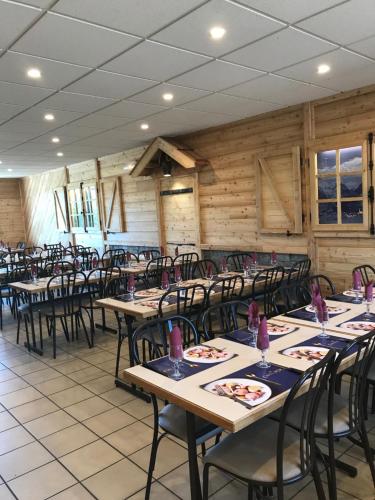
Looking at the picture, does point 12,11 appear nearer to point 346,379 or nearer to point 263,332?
point 263,332

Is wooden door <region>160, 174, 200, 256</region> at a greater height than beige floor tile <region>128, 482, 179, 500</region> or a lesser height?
greater

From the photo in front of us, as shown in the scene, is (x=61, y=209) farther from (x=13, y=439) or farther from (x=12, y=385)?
(x=13, y=439)

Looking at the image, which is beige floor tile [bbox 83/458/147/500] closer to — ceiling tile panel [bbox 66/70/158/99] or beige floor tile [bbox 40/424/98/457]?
beige floor tile [bbox 40/424/98/457]

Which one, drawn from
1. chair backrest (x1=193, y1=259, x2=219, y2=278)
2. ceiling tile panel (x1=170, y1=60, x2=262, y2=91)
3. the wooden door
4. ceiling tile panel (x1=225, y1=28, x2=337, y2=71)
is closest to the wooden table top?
ceiling tile panel (x1=225, y1=28, x2=337, y2=71)

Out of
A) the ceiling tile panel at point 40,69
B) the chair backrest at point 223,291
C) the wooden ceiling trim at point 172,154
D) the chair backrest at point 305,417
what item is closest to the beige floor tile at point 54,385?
the chair backrest at point 223,291

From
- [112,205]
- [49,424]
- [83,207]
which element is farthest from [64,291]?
[83,207]

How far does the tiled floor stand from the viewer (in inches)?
88.3

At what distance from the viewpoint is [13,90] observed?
3998mm

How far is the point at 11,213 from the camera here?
1250 centimetres

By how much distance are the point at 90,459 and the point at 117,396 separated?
833mm

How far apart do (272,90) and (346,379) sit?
310 cm

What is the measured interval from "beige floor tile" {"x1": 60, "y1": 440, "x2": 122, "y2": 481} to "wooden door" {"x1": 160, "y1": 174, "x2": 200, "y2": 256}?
15.0 ft

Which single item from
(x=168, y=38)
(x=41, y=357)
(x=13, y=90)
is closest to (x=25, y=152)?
(x=13, y=90)

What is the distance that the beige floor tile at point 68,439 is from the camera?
2.68 m
